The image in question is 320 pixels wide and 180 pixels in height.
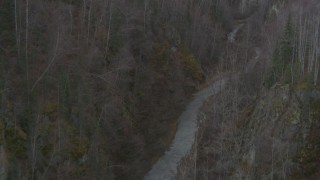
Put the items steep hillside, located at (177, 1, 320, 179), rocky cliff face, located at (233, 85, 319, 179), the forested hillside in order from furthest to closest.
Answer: steep hillside, located at (177, 1, 320, 179) < rocky cliff face, located at (233, 85, 319, 179) < the forested hillside

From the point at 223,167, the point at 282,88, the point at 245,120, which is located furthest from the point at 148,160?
the point at 282,88

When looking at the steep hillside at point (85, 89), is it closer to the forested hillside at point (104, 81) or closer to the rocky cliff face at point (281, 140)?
the forested hillside at point (104, 81)

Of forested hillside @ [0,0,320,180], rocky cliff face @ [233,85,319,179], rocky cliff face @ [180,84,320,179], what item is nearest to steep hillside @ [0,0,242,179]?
forested hillside @ [0,0,320,180]

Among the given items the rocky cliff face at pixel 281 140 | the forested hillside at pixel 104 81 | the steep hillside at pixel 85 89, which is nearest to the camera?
the steep hillside at pixel 85 89

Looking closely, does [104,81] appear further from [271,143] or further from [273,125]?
[271,143]

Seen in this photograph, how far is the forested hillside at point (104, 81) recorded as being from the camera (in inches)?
1148

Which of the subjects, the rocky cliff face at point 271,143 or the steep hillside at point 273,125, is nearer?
the rocky cliff face at point 271,143

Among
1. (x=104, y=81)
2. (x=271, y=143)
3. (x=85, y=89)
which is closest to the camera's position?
(x=271, y=143)

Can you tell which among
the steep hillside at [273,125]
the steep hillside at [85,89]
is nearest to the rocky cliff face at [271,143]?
the steep hillside at [273,125]

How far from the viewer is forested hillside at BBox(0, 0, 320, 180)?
95.7ft

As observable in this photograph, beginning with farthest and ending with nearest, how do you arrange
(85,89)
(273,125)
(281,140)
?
(85,89) < (273,125) < (281,140)

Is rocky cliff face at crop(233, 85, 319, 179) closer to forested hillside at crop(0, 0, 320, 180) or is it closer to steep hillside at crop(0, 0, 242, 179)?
forested hillside at crop(0, 0, 320, 180)

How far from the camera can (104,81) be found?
3956 centimetres

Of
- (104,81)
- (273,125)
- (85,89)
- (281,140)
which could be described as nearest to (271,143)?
(281,140)
